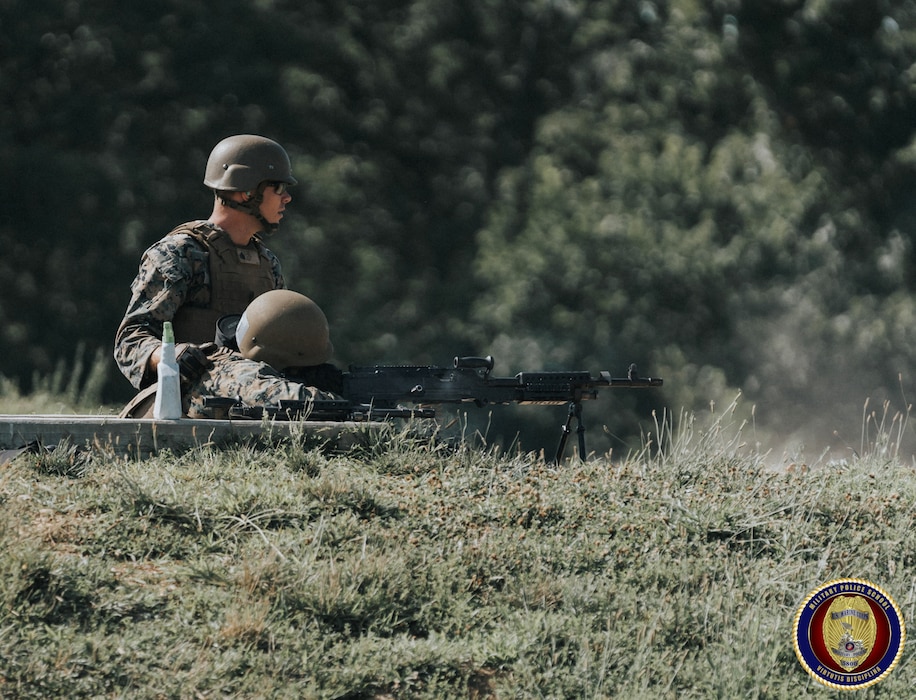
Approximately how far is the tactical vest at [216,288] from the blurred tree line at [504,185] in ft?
18.3

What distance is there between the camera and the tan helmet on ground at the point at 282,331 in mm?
6668

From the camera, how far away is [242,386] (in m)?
6.69

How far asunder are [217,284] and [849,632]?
4.12 metres

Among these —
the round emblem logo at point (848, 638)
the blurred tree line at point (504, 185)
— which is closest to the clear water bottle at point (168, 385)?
the round emblem logo at point (848, 638)

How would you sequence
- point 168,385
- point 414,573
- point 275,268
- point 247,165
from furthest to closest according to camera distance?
point 275,268, point 247,165, point 168,385, point 414,573

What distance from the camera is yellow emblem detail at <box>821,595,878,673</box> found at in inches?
181

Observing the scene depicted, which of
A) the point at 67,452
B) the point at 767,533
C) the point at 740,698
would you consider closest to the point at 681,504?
the point at 767,533

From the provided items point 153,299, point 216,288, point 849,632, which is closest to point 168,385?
point 153,299

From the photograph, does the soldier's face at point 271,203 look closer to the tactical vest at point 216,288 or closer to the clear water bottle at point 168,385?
the tactical vest at point 216,288

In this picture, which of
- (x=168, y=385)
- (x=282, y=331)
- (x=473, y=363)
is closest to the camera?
(x=168, y=385)

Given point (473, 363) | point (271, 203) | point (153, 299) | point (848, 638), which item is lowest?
point (848, 638)

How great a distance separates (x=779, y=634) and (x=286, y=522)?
1979 mm

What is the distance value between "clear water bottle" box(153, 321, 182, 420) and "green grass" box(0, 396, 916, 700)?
1.16 feet

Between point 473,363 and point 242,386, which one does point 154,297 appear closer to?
point 242,386
